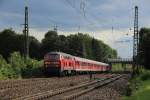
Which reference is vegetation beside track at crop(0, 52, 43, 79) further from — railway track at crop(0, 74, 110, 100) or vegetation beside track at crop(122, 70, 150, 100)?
vegetation beside track at crop(122, 70, 150, 100)

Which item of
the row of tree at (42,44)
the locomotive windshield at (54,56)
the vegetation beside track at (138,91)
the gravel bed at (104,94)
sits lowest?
the gravel bed at (104,94)

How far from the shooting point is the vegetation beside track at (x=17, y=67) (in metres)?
44.1

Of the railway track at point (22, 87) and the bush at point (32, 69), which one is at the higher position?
the bush at point (32, 69)

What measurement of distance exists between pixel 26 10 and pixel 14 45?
60.0 m

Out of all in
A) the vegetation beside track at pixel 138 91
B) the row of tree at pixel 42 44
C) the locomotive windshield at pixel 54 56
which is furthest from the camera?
the row of tree at pixel 42 44

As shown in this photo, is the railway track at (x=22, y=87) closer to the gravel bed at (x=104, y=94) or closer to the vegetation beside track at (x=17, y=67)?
the gravel bed at (x=104, y=94)

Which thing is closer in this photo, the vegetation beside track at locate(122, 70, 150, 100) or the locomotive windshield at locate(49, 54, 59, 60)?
the vegetation beside track at locate(122, 70, 150, 100)

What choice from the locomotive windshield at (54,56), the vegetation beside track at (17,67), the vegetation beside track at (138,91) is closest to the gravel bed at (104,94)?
the vegetation beside track at (138,91)

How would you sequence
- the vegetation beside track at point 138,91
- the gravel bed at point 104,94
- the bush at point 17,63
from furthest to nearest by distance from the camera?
the bush at point 17,63 < the gravel bed at point 104,94 < the vegetation beside track at point 138,91

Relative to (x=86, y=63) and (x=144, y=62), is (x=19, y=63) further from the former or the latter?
(x=144, y=62)

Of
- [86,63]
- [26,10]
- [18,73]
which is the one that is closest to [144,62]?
[86,63]

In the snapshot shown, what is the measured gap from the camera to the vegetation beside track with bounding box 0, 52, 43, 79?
1736 inches

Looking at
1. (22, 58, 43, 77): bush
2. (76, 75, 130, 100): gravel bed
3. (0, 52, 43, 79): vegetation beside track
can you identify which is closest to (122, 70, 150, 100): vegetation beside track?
(76, 75, 130, 100): gravel bed

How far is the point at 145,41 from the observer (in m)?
83.0
